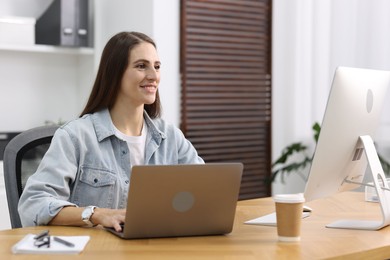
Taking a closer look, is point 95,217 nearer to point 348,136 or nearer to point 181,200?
point 181,200

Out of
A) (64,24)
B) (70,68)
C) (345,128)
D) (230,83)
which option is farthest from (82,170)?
(230,83)

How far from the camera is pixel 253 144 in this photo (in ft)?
15.1

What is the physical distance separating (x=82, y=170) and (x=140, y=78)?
350mm

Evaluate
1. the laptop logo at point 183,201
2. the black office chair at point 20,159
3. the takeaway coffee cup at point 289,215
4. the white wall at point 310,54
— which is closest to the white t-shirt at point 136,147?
the black office chair at point 20,159

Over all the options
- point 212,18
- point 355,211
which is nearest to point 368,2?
point 212,18

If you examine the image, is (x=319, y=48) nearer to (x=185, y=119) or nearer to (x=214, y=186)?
(x=185, y=119)

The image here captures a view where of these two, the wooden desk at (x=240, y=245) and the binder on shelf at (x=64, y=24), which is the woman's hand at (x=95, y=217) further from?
the binder on shelf at (x=64, y=24)

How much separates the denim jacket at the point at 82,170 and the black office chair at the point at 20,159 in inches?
4.7

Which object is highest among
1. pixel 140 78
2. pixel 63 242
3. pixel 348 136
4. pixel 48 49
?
pixel 48 49

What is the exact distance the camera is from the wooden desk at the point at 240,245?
62.6 inches

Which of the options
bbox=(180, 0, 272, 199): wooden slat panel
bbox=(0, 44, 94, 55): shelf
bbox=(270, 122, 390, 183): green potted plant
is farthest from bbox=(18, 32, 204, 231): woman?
bbox=(270, 122, 390, 183): green potted plant

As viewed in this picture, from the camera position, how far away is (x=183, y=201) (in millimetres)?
1727

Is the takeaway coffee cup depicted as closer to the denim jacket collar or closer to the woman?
the woman

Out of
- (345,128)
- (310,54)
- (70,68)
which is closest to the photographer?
(345,128)
